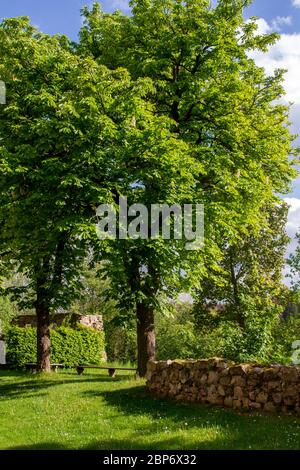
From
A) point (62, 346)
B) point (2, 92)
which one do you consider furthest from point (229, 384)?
point (62, 346)

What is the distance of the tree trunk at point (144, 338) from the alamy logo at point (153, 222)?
11.1 ft

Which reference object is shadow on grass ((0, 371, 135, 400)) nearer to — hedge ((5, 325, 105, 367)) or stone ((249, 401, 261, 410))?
hedge ((5, 325, 105, 367))

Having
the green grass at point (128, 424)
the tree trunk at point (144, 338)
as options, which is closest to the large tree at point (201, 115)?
the tree trunk at point (144, 338)

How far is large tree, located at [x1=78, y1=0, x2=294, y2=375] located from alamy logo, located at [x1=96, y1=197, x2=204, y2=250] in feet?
1.35

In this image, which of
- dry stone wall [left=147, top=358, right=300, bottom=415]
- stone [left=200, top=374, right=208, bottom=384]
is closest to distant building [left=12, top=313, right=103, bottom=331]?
dry stone wall [left=147, top=358, right=300, bottom=415]

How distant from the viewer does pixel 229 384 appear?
13.3 metres

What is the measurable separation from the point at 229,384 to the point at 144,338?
6523 millimetres

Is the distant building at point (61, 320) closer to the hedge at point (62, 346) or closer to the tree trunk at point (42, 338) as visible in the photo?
the hedge at point (62, 346)

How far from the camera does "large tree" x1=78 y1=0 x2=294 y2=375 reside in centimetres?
Answer: 1834

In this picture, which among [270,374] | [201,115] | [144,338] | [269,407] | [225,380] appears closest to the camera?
[269,407]

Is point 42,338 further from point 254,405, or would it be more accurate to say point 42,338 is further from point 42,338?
point 254,405

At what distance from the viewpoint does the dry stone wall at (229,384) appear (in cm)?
1195
